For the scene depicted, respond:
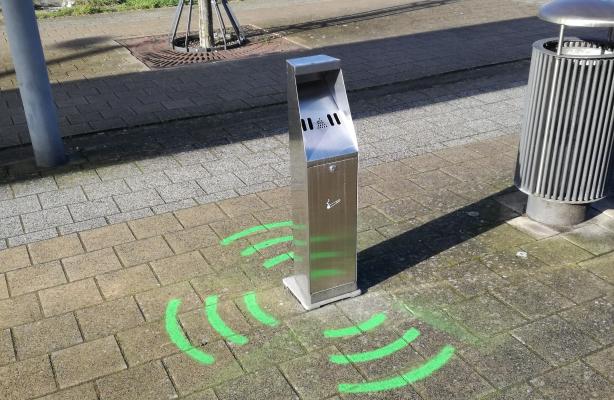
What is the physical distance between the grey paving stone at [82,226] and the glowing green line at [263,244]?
1270 millimetres

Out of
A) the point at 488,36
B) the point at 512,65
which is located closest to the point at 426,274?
the point at 512,65

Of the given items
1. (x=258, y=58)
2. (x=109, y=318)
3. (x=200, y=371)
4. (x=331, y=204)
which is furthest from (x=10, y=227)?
(x=258, y=58)

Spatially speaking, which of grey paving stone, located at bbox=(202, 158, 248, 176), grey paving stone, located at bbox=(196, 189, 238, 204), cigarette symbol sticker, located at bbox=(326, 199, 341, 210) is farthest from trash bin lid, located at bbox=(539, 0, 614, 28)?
grey paving stone, located at bbox=(202, 158, 248, 176)

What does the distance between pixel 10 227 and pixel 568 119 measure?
4.25 metres

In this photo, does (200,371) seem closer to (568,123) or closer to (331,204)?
(331,204)

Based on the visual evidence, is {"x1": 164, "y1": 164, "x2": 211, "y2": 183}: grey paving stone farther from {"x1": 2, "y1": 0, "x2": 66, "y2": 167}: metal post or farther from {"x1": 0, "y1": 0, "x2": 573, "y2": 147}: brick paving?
{"x1": 0, "y1": 0, "x2": 573, "y2": 147}: brick paving

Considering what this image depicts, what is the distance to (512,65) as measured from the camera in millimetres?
9352

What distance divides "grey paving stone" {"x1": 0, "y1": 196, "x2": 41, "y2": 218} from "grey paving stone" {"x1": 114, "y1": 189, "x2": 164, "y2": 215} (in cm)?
66

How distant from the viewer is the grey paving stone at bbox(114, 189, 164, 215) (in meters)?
5.36

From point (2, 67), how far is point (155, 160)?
5040 mm

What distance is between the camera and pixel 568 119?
14.6 feet

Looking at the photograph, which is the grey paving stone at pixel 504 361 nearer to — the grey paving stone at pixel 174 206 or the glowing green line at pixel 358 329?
the glowing green line at pixel 358 329

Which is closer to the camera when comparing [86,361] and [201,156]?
[86,361]

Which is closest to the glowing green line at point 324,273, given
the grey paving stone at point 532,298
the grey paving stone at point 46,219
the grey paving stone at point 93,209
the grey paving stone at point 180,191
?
the grey paving stone at point 532,298
